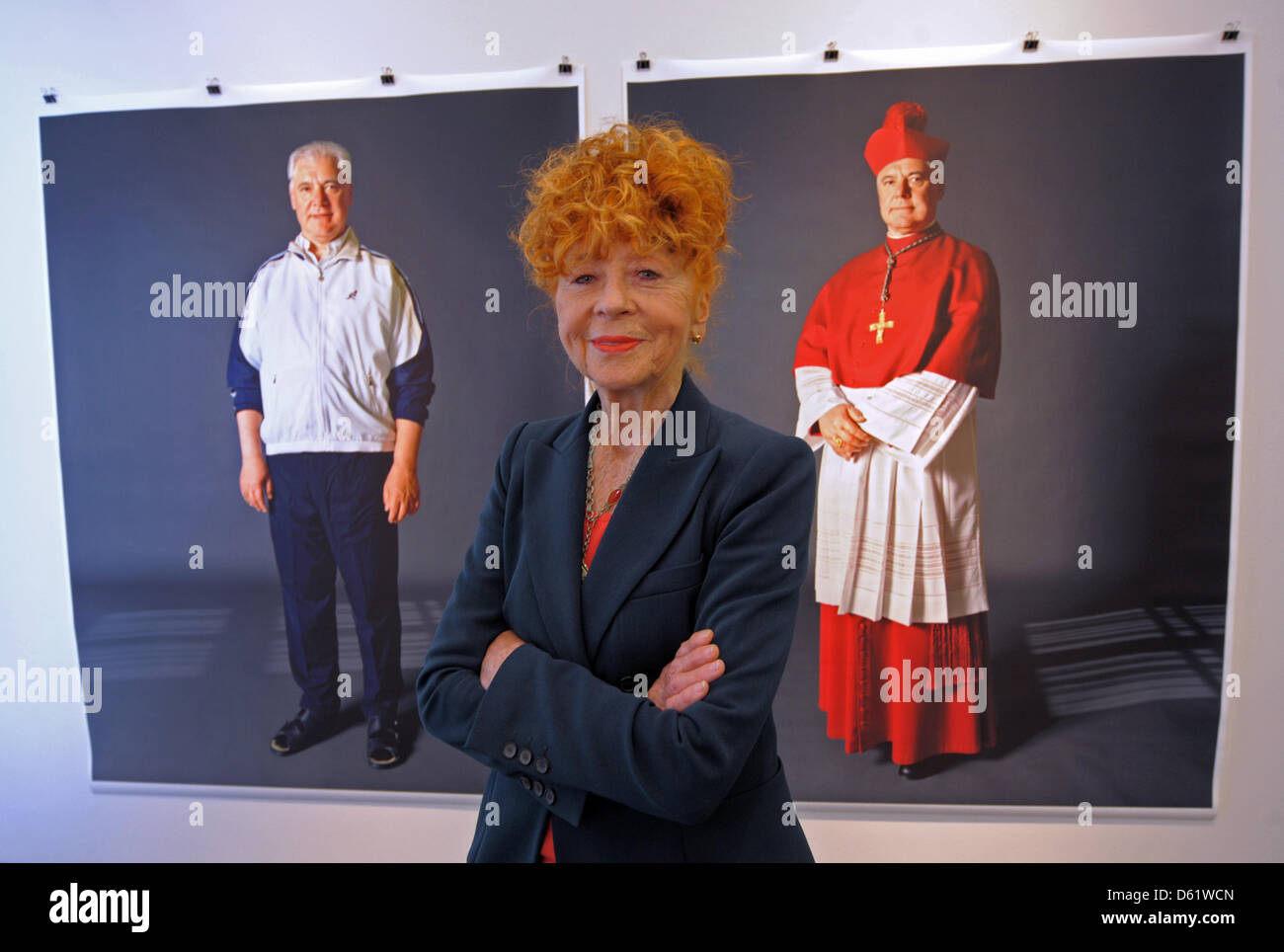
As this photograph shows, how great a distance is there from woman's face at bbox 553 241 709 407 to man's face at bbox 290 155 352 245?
1.91m

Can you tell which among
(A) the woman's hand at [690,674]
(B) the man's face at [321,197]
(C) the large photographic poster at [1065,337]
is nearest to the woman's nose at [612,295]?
(A) the woman's hand at [690,674]

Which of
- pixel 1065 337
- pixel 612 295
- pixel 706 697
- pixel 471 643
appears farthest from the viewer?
pixel 1065 337

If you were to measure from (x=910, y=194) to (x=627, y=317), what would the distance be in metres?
1.79

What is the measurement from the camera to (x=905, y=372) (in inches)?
108

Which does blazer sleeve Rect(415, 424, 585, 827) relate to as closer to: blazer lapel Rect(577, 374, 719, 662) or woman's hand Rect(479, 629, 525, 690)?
woman's hand Rect(479, 629, 525, 690)

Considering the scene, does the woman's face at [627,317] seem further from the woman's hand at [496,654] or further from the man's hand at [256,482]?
the man's hand at [256,482]

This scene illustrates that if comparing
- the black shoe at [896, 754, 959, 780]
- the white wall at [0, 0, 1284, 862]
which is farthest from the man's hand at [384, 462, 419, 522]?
the black shoe at [896, 754, 959, 780]

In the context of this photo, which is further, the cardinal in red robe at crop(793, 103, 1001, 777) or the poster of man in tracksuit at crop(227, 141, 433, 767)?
the poster of man in tracksuit at crop(227, 141, 433, 767)

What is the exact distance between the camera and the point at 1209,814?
2.77m

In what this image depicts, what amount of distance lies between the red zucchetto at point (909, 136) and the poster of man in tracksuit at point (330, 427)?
1.80m

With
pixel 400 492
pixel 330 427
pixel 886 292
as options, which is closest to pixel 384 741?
pixel 400 492

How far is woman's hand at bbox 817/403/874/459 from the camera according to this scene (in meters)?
2.74

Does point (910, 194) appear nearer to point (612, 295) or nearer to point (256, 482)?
point (612, 295)
